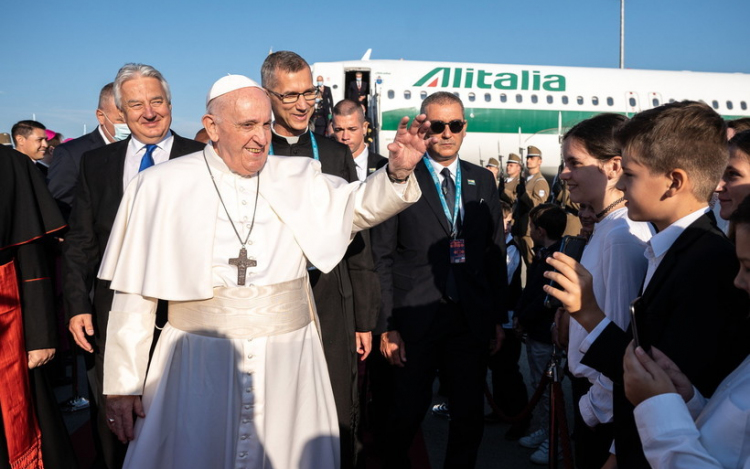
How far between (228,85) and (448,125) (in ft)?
5.08

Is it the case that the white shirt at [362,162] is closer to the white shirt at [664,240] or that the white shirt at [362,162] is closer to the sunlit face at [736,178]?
the sunlit face at [736,178]

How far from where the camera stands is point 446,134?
3977 millimetres

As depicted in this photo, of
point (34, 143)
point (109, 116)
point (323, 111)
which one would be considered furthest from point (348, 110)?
point (323, 111)

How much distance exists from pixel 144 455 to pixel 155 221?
0.96 meters

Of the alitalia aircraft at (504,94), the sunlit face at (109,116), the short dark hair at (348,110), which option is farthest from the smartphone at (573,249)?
the alitalia aircraft at (504,94)

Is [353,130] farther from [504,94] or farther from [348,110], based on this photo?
[504,94]

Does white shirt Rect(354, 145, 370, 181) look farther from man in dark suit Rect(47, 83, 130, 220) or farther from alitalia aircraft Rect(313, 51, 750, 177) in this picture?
alitalia aircraft Rect(313, 51, 750, 177)

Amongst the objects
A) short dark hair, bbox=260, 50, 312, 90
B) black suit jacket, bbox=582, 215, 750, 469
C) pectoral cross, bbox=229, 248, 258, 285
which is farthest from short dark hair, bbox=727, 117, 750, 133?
pectoral cross, bbox=229, 248, 258, 285

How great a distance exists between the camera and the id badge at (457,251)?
3.90 meters

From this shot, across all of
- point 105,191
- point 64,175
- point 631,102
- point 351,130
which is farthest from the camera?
point 631,102

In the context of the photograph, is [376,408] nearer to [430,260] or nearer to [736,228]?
[430,260]

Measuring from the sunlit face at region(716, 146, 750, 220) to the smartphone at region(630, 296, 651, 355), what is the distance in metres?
0.98

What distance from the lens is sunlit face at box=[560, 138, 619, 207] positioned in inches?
118

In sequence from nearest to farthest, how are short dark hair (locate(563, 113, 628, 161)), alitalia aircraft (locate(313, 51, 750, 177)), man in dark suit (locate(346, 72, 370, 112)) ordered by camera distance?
short dark hair (locate(563, 113, 628, 161)), man in dark suit (locate(346, 72, 370, 112)), alitalia aircraft (locate(313, 51, 750, 177))
